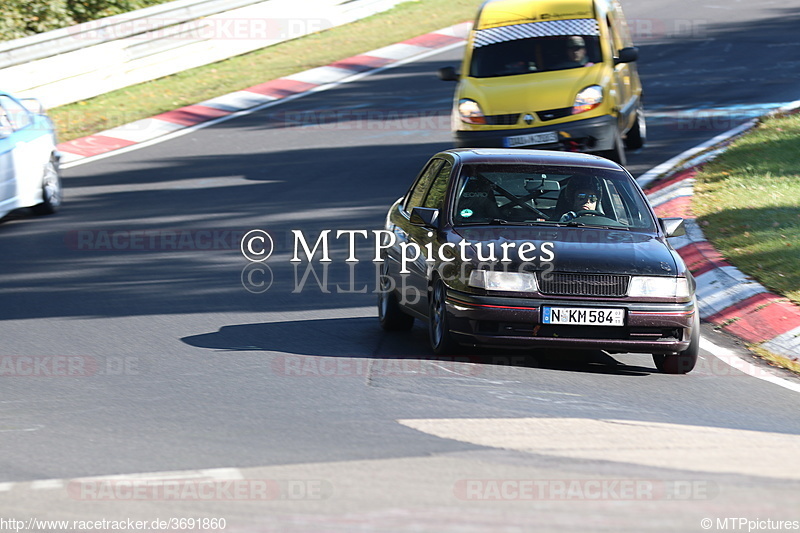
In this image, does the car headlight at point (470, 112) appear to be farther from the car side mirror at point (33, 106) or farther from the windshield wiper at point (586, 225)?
the windshield wiper at point (586, 225)

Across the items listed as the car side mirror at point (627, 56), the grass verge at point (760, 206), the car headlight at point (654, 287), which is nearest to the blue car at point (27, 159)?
the car side mirror at point (627, 56)

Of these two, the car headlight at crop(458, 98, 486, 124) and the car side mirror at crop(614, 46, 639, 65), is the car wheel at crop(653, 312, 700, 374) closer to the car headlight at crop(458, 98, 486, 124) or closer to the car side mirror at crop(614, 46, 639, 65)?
the car headlight at crop(458, 98, 486, 124)

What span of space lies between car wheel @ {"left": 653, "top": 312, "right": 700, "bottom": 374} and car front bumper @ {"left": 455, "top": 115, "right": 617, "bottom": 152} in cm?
701

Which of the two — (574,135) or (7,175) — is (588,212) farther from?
(7,175)

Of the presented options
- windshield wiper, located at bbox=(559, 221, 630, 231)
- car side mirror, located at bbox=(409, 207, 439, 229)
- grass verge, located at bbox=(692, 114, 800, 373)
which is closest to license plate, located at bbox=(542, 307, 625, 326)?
windshield wiper, located at bbox=(559, 221, 630, 231)

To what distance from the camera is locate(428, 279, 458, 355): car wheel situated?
912 centimetres

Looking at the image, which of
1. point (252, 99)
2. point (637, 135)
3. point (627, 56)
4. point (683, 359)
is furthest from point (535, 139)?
point (252, 99)

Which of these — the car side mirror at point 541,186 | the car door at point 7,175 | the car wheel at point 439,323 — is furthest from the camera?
the car door at point 7,175

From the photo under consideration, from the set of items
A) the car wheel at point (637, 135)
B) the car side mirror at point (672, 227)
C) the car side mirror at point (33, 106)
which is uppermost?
the car side mirror at point (672, 227)

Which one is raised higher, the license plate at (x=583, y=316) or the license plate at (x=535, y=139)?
the license plate at (x=583, y=316)

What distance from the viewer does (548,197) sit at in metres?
9.97

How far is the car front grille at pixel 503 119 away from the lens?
16188 millimetres

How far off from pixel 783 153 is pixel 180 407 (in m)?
10.4

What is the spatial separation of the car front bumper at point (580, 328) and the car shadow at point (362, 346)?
0.33 m
